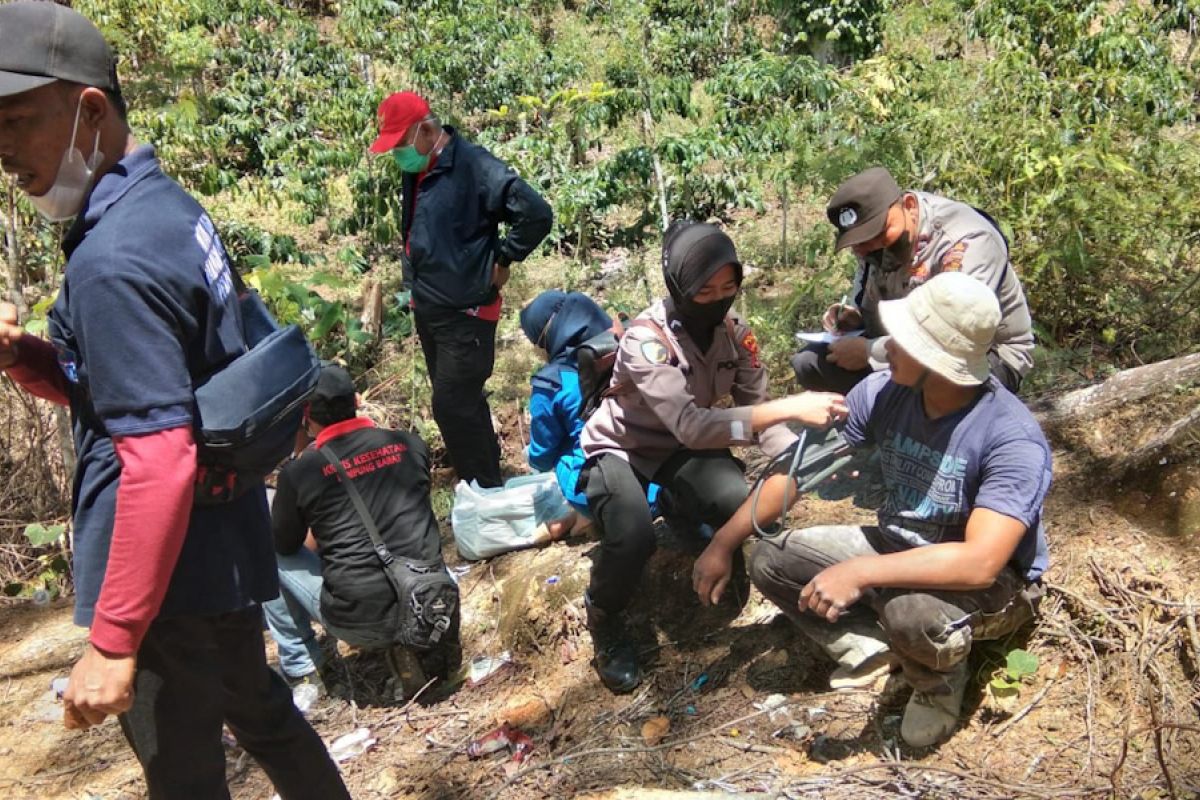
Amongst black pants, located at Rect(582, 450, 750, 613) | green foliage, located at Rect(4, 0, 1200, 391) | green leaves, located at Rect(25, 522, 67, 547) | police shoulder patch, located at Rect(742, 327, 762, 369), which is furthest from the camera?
green leaves, located at Rect(25, 522, 67, 547)

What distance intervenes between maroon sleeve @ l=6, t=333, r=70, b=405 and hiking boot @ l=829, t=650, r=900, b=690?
88.7 inches

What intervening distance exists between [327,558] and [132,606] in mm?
2027

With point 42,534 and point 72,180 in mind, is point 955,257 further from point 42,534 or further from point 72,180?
point 42,534

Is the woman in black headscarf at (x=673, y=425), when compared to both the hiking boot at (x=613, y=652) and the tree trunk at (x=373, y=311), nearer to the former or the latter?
the hiking boot at (x=613, y=652)

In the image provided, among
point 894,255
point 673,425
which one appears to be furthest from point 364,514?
point 894,255

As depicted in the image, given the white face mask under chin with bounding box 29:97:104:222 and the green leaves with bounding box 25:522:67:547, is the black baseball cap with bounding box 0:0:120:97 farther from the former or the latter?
the green leaves with bounding box 25:522:67:547

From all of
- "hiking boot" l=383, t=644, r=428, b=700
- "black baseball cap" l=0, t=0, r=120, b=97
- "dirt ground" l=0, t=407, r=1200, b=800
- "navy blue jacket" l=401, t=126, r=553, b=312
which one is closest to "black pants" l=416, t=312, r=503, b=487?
"navy blue jacket" l=401, t=126, r=553, b=312

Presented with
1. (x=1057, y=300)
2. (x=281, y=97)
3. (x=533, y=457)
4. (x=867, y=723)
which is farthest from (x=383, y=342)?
(x=867, y=723)

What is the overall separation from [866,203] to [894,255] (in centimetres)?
25

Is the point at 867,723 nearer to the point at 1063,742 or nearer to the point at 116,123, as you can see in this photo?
the point at 1063,742

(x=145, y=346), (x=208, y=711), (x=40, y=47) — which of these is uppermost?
(x=40, y=47)

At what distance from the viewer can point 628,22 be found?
671 cm

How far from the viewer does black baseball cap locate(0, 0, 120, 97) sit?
5.58ft

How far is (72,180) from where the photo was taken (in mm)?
1823
